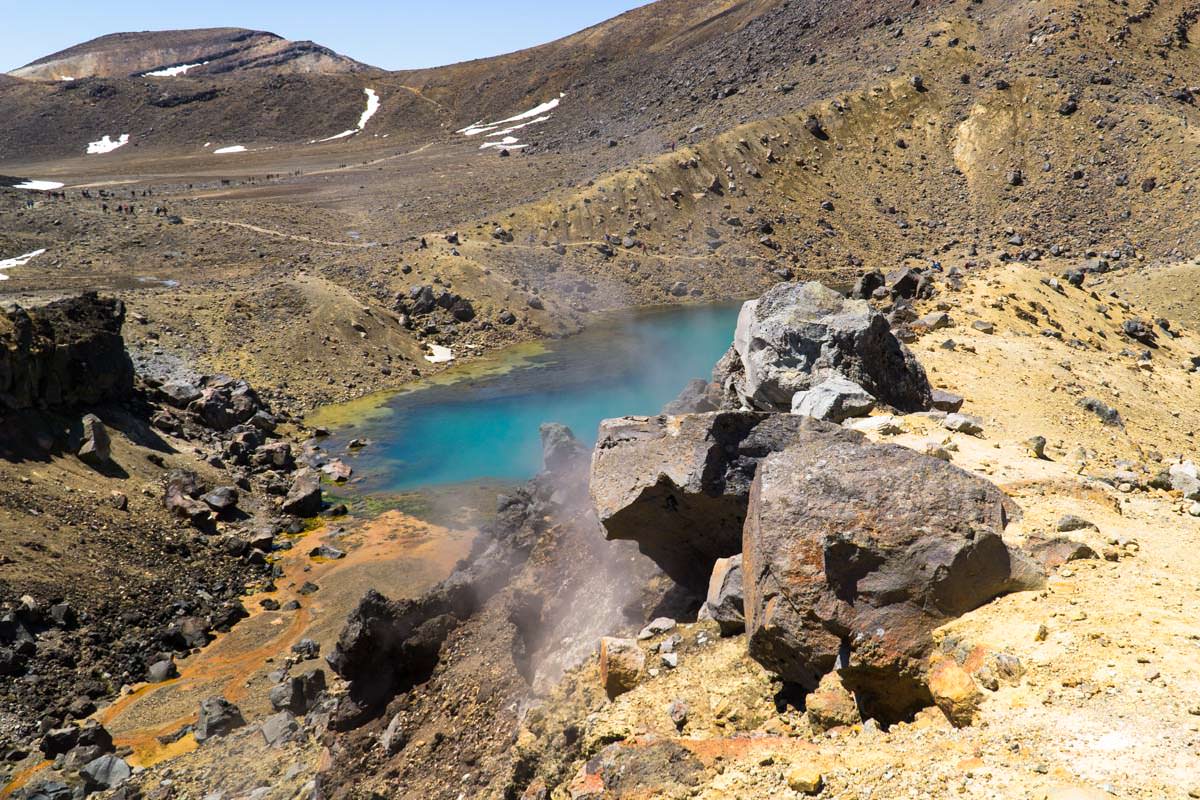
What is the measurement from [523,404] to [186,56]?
176176 mm

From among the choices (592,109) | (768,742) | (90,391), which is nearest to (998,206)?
(592,109)

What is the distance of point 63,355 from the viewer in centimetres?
3041

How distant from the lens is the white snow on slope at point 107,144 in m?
121

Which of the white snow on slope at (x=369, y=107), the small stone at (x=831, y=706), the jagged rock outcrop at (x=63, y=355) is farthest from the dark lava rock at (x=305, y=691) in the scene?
the white snow on slope at (x=369, y=107)

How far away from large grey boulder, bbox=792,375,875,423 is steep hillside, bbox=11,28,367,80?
594ft

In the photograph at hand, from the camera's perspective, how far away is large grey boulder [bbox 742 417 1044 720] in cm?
841

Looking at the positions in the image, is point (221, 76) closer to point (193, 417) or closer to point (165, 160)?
point (165, 160)

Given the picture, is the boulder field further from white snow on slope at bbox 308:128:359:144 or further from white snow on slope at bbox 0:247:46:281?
white snow on slope at bbox 308:128:359:144

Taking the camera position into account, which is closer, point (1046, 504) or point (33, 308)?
point (1046, 504)

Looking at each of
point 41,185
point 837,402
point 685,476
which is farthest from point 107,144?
point 685,476

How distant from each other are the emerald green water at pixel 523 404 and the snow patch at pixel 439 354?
8.44 feet

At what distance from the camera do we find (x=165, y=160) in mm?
112938

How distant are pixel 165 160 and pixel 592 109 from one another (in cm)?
5798

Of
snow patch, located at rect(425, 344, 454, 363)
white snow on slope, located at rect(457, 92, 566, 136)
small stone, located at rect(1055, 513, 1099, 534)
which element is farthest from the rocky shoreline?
white snow on slope, located at rect(457, 92, 566, 136)
